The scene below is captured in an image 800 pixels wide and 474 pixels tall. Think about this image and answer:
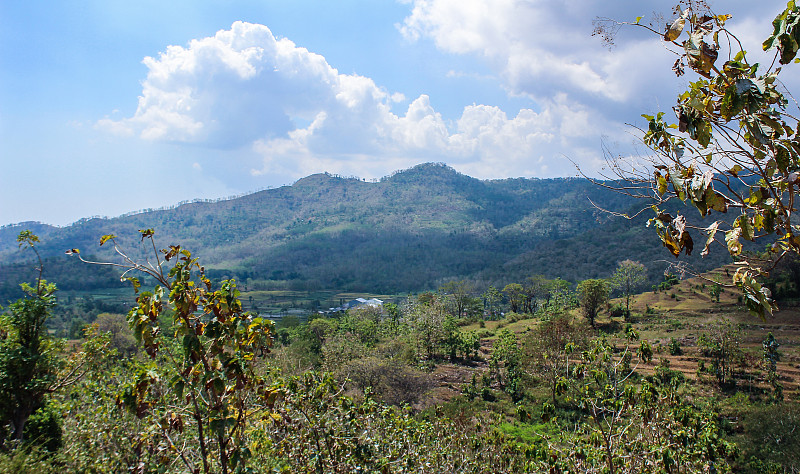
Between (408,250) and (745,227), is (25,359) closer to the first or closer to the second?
(745,227)

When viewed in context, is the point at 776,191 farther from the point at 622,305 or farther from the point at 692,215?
the point at 692,215

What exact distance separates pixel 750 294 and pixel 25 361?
9.29 meters

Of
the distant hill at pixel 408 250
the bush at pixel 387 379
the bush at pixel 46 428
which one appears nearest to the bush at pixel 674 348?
the bush at pixel 387 379

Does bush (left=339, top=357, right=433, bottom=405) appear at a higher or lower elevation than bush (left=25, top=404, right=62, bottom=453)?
lower

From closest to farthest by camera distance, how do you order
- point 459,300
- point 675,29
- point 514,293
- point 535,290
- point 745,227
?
1. point 745,227
2. point 675,29
3. point 459,300
4. point 535,290
5. point 514,293

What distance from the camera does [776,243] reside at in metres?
2.11

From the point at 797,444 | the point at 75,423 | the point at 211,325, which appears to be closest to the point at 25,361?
the point at 75,423

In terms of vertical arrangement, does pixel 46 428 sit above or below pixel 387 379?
above

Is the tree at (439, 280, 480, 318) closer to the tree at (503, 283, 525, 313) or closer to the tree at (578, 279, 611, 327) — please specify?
the tree at (503, 283, 525, 313)

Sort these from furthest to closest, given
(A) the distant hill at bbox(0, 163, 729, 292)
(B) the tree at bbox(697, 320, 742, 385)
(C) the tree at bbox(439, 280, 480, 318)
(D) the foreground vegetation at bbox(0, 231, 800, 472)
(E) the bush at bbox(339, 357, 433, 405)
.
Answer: (A) the distant hill at bbox(0, 163, 729, 292)
(C) the tree at bbox(439, 280, 480, 318)
(B) the tree at bbox(697, 320, 742, 385)
(E) the bush at bbox(339, 357, 433, 405)
(D) the foreground vegetation at bbox(0, 231, 800, 472)

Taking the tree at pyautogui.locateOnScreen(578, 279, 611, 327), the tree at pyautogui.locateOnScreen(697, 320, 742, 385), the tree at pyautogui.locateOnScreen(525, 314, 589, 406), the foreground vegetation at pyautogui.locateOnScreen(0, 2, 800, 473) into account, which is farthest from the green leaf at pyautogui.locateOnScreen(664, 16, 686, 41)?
the tree at pyautogui.locateOnScreen(578, 279, 611, 327)

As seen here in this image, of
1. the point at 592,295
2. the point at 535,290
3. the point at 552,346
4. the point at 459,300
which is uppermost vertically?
the point at 592,295

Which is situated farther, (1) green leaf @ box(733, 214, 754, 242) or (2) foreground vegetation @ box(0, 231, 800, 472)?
(2) foreground vegetation @ box(0, 231, 800, 472)

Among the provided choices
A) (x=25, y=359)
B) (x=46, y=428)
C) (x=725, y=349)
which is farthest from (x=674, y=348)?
(x=25, y=359)
